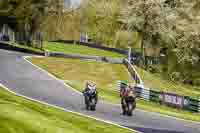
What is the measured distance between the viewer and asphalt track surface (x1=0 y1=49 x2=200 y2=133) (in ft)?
98.4

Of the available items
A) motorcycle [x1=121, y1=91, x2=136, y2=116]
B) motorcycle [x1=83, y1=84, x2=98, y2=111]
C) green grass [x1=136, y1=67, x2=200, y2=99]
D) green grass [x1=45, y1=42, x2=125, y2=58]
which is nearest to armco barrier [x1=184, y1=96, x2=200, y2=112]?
motorcycle [x1=121, y1=91, x2=136, y2=116]

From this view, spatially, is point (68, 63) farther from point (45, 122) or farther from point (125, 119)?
point (45, 122)

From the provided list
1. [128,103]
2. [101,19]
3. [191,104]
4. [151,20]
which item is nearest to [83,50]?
[101,19]

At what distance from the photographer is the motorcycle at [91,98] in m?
31.6

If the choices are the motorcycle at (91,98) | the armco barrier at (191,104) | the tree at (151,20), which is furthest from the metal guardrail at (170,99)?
the tree at (151,20)

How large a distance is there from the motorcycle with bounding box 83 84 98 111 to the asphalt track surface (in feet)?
1.47

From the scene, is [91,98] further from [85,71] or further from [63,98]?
[85,71]

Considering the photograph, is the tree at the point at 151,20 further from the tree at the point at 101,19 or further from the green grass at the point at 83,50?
the tree at the point at 101,19

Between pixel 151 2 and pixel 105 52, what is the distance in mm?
18785

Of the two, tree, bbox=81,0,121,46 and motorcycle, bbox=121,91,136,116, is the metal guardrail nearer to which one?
motorcycle, bbox=121,91,136,116

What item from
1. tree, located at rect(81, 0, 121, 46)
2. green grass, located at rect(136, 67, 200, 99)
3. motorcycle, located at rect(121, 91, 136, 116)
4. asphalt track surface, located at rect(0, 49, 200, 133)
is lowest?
green grass, located at rect(136, 67, 200, 99)

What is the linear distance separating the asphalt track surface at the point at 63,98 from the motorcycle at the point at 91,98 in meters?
0.45

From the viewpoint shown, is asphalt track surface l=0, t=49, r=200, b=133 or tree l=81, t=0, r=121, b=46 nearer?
asphalt track surface l=0, t=49, r=200, b=133

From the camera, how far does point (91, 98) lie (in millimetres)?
32125
